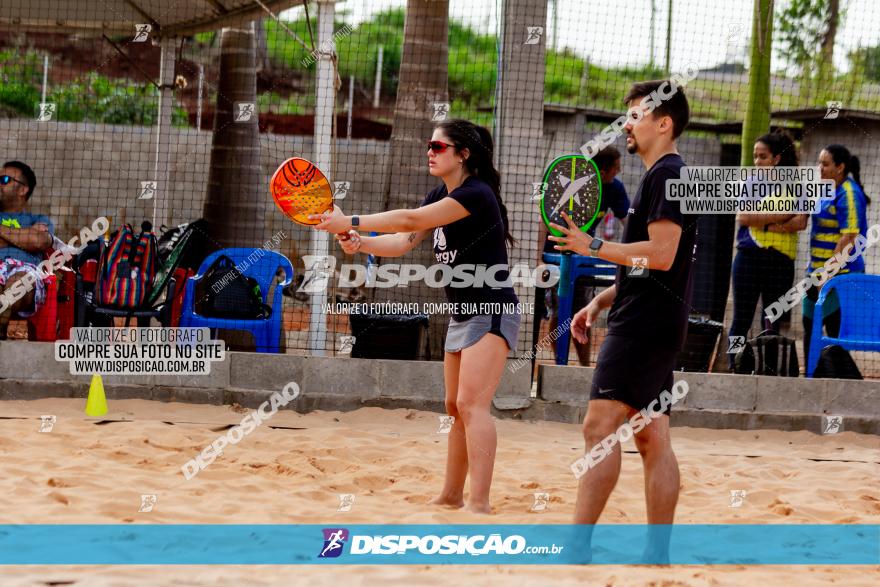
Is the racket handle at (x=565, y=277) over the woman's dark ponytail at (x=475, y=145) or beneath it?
beneath

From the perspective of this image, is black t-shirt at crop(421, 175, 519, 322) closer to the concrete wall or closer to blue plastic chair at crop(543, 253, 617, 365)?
the concrete wall

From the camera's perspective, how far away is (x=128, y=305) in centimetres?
793

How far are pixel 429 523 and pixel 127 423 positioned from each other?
9.37ft

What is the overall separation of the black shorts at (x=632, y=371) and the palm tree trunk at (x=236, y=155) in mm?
8217

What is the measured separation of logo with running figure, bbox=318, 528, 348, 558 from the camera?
12.9 ft

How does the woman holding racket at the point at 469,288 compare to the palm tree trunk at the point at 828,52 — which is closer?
the woman holding racket at the point at 469,288

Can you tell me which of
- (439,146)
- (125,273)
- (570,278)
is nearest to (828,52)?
(570,278)

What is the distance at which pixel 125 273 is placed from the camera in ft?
26.0

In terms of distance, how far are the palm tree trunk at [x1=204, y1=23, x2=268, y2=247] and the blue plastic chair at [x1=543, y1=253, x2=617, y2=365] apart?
473 cm

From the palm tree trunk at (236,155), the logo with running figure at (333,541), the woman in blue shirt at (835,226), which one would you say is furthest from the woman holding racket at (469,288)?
the palm tree trunk at (236,155)

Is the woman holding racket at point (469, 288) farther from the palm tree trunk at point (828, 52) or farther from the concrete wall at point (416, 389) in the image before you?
the palm tree trunk at point (828, 52)

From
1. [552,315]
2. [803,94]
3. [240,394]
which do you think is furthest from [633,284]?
[803,94]

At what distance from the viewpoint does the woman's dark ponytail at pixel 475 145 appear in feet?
15.4

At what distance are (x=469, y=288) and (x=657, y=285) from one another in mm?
960
